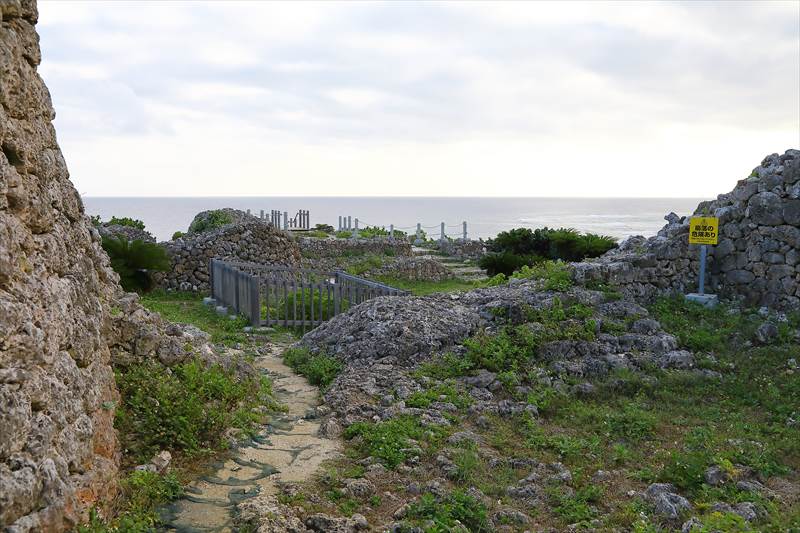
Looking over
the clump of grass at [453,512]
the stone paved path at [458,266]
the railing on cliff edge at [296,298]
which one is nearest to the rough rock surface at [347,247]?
the stone paved path at [458,266]

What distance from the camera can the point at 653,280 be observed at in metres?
11.7

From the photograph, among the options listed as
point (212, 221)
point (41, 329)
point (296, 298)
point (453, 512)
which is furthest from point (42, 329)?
point (212, 221)

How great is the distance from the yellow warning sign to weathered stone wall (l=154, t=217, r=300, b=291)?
1366 cm

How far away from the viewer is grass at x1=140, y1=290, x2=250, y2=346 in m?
12.4

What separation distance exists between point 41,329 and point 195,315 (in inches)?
445

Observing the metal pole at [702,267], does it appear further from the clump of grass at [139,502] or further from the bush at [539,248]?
the clump of grass at [139,502]

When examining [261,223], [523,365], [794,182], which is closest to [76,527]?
[523,365]

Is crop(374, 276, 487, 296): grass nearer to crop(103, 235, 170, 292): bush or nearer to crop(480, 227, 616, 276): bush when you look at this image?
crop(480, 227, 616, 276): bush

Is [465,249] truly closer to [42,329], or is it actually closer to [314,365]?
[314,365]

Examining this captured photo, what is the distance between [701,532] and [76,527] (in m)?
4.22

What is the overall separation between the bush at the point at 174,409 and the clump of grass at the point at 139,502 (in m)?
0.38

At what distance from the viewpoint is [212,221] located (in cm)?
2438

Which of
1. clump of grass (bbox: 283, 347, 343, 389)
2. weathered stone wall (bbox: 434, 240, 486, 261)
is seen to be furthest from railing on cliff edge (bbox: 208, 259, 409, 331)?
weathered stone wall (bbox: 434, 240, 486, 261)

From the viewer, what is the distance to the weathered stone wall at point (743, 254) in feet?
36.3
